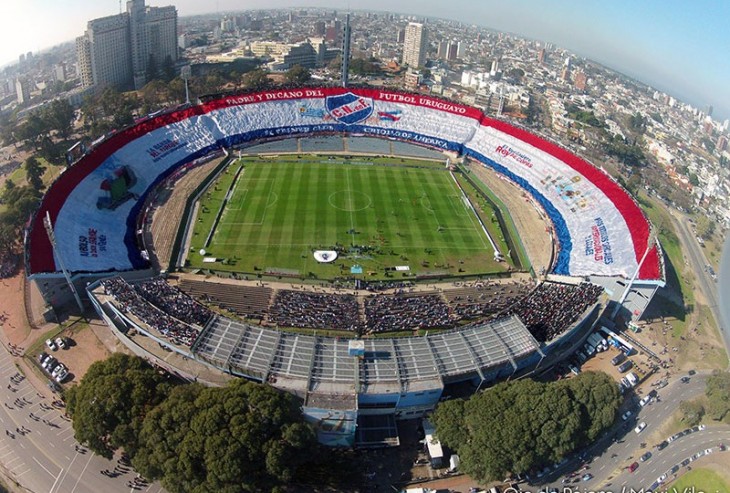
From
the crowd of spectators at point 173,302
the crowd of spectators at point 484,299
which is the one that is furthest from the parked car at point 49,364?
the crowd of spectators at point 484,299

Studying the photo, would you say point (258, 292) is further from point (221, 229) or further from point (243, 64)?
point (243, 64)

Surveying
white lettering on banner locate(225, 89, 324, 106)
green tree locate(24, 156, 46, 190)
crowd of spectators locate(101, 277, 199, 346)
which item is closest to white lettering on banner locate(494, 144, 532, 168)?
white lettering on banner locate(225, 89, 324, 106)

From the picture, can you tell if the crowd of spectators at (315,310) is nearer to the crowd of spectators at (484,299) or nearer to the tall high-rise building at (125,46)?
the crowd of spectators at (484,299)

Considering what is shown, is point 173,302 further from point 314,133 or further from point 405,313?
point 314,133

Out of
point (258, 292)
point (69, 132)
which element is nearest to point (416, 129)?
point (258, 292)

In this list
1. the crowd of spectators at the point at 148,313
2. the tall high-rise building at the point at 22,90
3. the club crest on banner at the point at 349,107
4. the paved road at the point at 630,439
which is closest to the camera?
the paved road at the point at 630,439
